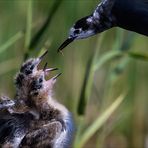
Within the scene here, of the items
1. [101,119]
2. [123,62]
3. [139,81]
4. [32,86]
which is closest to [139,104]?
[139,81]

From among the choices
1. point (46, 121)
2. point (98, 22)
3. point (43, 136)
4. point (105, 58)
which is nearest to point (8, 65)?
point (105, 58)

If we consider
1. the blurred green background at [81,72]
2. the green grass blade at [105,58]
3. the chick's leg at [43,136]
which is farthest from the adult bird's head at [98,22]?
the blurred green background at [81,72]

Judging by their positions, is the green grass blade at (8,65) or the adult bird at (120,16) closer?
the adult bird at (120,16)

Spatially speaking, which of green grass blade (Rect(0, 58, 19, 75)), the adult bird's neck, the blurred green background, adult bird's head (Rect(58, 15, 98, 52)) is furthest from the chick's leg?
the blurred green background

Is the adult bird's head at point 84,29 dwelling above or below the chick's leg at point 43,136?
above

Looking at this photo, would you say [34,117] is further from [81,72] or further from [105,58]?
[81,72]

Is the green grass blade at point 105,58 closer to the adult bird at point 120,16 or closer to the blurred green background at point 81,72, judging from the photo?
the adult bird at point 120,16

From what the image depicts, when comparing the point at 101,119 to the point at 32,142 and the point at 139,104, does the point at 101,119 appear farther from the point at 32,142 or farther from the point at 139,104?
the point at 139,104
